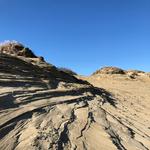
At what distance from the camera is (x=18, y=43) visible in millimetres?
18781

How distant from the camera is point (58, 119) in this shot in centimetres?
735

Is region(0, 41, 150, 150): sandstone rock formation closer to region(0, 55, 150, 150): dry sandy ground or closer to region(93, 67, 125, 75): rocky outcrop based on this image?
region(0, 55, 150, 150): dry sandy ground

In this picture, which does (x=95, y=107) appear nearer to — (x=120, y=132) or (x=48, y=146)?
(x=120, y=132)

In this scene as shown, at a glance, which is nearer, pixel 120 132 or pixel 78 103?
pixel 120 132

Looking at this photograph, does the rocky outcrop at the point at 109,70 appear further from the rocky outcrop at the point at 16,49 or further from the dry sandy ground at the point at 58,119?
the dry sandy ground at the point at 58,119

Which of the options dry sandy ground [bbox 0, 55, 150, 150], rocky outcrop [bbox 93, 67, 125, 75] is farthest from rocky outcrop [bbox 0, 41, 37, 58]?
rocky outcrop [bbox 93, 67, 125, 75]

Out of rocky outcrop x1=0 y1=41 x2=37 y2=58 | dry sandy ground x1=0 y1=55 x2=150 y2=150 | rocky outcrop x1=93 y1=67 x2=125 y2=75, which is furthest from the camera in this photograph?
rocky outcrop x1=93 y1=67 x2=125 y2=75

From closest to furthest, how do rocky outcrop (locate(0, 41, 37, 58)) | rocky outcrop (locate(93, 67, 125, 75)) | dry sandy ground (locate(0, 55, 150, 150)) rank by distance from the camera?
dry sandy ground (locate(0, 55, 150, 150))
rocky outcrop (locate(0, 41, 37, 58))
rocky outcrop (locate(93, 67, 125, 75))

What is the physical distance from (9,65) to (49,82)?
4.51ft

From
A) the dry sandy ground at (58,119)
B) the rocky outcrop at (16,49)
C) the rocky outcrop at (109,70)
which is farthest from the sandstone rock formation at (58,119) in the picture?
the rocky outcrop at (109,70)

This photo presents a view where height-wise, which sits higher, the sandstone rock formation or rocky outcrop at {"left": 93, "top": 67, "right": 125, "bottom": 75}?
rocky outcrop at {"left": 93, "top": 67, "right": 125, "bottom": 75}

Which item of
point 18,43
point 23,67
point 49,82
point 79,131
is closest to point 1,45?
point 18,43

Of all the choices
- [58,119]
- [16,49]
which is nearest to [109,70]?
[16,49]

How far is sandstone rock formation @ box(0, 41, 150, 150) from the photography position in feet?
19.8
